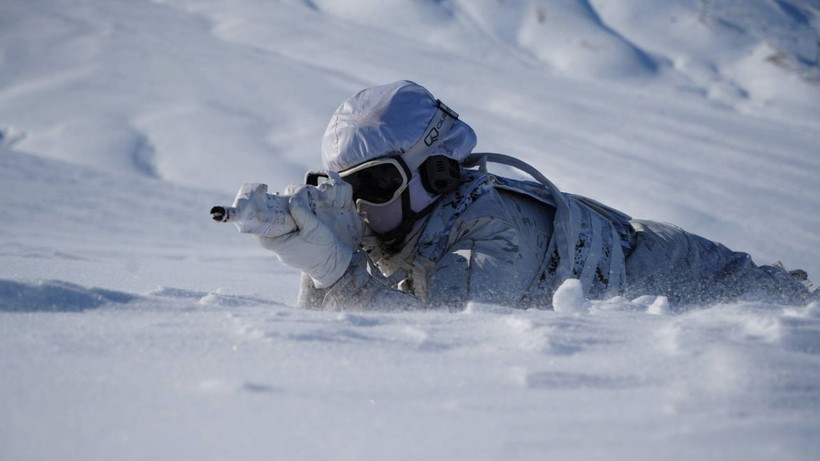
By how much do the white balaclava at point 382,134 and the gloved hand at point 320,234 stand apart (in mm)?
171

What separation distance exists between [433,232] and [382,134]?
28cm

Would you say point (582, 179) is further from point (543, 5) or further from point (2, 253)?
point (543, 5)

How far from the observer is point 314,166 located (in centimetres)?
621

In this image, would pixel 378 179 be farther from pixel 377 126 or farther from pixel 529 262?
pixel 529 262

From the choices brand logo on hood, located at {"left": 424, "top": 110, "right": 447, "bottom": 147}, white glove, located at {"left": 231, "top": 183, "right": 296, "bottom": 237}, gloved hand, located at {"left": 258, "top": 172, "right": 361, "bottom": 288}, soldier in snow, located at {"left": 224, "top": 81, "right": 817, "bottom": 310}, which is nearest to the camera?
white glove, located at {"left": 231, "top": 183, "right": 296, "bottom": 237}

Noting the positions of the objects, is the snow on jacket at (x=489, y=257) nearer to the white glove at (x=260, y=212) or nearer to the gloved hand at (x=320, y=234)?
the gloved hand at (x=320, y=234)

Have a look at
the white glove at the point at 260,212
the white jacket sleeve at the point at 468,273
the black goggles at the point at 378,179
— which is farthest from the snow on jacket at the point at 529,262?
the white glove at the point at 260,212

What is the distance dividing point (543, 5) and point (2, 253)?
38.9 ft

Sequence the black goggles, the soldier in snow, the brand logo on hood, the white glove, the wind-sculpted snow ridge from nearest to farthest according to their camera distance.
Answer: the wind-sculpted snow ridge, the white glove, the soldier in snow, the black goggles, the brand logo on hood

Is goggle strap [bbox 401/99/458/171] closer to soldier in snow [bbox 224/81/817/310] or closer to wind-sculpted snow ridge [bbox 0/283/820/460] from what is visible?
soldier in snow [bbox 224/81/817/310]

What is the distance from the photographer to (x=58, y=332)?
3.14 feet

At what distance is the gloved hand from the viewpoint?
152cm

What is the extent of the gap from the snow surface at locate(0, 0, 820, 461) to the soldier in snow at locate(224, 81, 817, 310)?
0.60 ft

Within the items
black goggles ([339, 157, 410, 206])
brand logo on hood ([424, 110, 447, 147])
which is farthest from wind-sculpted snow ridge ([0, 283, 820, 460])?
brand logo on hood ([424, 110, 447, 147])
